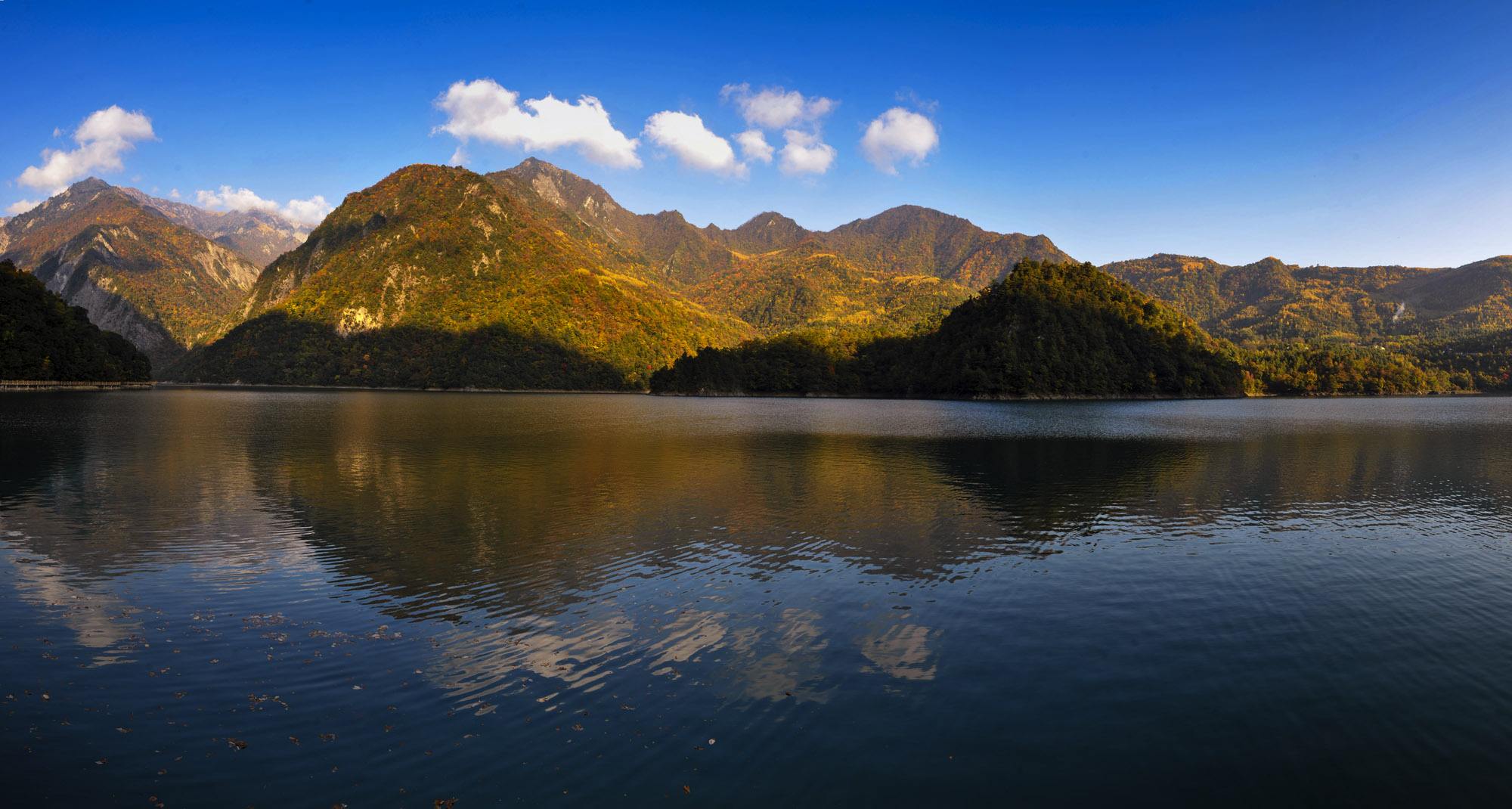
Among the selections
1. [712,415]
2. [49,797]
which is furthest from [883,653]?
[712,415]

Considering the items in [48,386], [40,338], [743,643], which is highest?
[40,338]

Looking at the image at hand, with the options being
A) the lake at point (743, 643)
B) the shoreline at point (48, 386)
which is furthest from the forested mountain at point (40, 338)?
the lake at point (743, 643)

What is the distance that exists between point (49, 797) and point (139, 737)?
1.71 meters

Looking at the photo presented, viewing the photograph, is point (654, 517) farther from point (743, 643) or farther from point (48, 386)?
point (48, 386)

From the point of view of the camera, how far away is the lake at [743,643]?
36.2 ft

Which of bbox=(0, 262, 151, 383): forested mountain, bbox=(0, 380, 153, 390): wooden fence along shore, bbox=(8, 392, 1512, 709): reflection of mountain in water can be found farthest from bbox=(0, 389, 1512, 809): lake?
bbox=(0, 262, 151, 383): forested mountain

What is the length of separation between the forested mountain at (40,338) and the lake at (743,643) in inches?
6487

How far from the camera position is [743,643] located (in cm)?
1677

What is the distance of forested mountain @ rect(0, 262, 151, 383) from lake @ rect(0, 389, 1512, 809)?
541 ft

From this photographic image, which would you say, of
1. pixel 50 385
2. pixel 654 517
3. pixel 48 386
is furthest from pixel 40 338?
pixel 654 517

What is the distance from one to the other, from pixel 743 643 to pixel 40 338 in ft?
735

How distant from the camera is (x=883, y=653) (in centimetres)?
1634

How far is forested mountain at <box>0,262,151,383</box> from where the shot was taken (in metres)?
153

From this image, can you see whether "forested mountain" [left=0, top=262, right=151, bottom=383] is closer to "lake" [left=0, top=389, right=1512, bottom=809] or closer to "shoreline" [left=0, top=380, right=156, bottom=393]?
"shoreline" [left=0, top=380, right=156, bottom=393]
